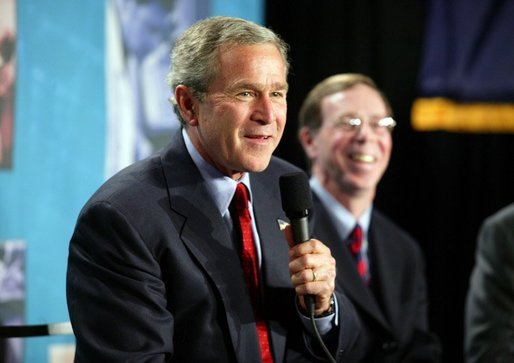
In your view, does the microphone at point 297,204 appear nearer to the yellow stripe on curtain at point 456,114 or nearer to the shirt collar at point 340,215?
the shirt collar at point 340,215

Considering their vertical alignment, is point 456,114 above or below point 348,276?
above

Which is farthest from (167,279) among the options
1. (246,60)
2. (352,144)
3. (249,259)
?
(352,144)

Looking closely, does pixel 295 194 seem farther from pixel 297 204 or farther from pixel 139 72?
pixel 139 72

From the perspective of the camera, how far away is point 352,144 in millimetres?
3291

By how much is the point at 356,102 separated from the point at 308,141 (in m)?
0.26

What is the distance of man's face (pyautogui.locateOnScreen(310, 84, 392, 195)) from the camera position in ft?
10.7

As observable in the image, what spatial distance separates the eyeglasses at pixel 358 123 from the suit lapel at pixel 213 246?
1.24 m

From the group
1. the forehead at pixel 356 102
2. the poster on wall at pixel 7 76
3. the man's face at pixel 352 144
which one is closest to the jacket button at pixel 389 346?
the man's face at pixel 352 144

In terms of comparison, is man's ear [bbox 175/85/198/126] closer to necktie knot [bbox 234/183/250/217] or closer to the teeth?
necktie knot [bbox 234/183/250/217]

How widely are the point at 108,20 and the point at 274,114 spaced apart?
137cm

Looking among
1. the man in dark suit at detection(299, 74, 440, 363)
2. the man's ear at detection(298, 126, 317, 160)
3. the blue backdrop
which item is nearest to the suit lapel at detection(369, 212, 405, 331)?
the man in dark suit at detection(299, 74, 440, 363)

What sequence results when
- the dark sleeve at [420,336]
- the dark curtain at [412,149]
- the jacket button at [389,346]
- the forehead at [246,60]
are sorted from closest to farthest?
the forehead at [246,60], the jacket button at [389,346], the dark sleeve at [420,336], the dark curtain at [412,149]

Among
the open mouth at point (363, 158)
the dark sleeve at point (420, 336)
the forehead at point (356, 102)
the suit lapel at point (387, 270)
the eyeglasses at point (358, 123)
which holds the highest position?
the forehead at point (356, 102)

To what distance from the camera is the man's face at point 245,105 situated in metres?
2.07
